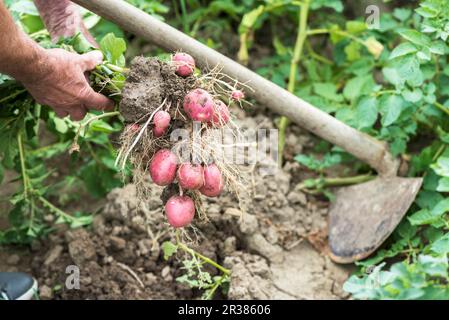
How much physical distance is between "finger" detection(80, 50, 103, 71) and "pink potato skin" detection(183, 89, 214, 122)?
32 centimetres

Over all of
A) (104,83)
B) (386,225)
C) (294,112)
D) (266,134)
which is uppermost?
(104,83)

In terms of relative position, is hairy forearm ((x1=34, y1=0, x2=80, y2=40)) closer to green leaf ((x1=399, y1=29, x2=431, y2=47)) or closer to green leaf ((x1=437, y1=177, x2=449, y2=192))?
green leaf ((x1=399, y1=29, x2=431, y2=47))

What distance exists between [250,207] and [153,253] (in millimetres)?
400

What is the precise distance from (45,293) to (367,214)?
46.6 inches

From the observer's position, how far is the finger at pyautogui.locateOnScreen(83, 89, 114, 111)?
2.03 meters

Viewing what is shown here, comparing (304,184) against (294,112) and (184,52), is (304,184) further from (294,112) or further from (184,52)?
(184,52)

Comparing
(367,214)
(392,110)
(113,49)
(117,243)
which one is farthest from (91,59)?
(367,214)

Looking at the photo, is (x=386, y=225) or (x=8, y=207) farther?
(x=8, y=207)

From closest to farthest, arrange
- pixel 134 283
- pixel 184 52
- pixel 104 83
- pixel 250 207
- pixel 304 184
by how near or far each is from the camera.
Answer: pixel 104 83
pixel 184 52
pixel 134 283
pixel 250 207
pixel 304 184

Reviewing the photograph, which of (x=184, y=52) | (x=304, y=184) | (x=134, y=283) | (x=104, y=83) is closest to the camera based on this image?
(x=104, y=83)

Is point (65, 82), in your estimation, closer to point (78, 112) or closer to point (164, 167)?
point (78, 112)

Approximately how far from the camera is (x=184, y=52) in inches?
87.1

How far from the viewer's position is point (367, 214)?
2543 millimetres

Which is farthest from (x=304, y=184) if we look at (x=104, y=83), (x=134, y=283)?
(x=104, y=83)
